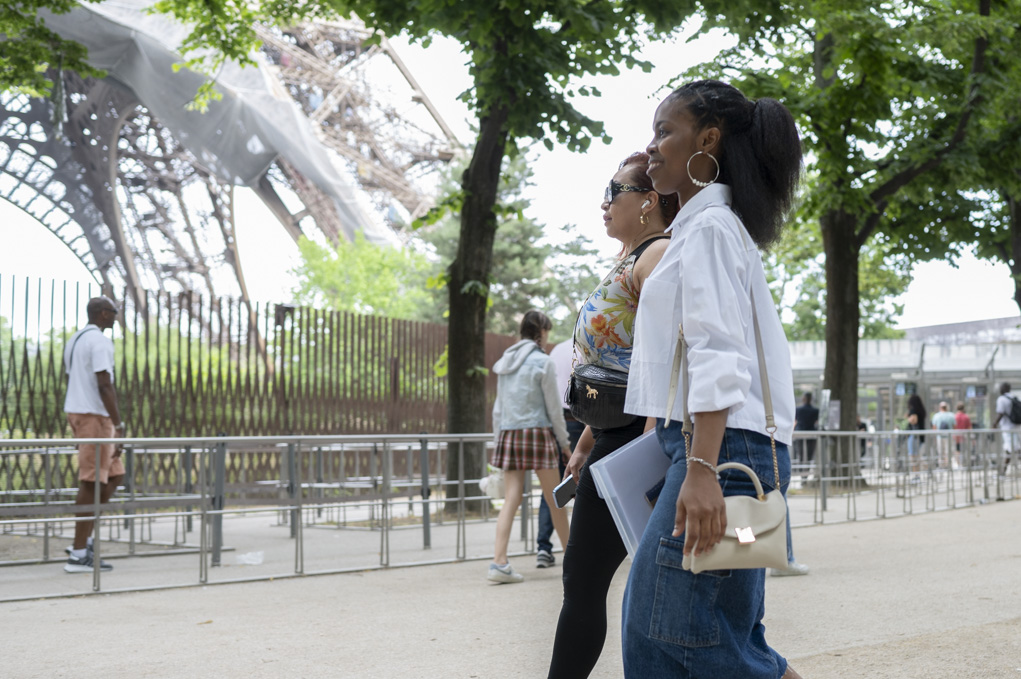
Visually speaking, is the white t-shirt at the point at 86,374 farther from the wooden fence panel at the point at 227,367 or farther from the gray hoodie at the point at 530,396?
the wooden fence panel at the point at 227,367

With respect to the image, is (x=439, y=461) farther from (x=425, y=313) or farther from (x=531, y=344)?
(x=425, y=313)

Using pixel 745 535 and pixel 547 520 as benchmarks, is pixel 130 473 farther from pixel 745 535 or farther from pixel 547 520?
pixel 745 535

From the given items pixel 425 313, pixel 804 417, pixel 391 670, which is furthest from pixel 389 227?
pixel 391 670

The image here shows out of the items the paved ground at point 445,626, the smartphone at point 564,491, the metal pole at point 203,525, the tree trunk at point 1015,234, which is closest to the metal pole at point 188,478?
the metal pole at point 203,525

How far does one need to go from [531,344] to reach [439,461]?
102 inches

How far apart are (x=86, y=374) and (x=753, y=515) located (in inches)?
254

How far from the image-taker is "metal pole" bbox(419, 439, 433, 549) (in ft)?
29.0

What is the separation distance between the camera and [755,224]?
8.29 ft

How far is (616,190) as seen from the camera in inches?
141

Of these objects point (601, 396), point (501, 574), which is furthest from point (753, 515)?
point (501, 574)

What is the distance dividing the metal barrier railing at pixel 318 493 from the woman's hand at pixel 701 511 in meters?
5.04

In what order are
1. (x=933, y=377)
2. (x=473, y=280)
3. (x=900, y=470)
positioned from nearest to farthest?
(x=473, y=280), (x=900, y=470), (x=933, y=377)

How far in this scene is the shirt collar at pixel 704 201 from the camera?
8.09ft

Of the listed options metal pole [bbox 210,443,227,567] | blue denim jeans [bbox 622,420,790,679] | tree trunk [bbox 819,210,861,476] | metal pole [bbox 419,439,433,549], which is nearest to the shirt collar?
blue denim jeans [bbox 622,420,790,679]
